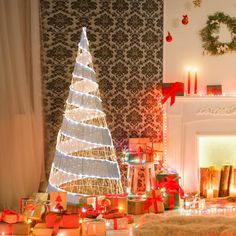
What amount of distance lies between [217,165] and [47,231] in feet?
8.82

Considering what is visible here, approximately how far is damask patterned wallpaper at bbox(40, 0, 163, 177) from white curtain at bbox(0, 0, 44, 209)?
0.19 m

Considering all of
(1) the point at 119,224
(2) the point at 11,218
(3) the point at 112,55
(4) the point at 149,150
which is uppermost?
(3) the point at 112,55

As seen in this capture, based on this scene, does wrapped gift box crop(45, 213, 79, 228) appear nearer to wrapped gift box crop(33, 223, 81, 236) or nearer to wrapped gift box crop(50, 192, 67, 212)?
wrapped gift box crop(33, 223, 81, 236)

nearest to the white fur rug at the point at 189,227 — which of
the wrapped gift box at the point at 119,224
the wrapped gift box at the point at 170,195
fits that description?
the wrapped gift box at the point at 119,224

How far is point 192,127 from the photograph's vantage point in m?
5.25

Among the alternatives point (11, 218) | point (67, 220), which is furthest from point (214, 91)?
point (11, 218)

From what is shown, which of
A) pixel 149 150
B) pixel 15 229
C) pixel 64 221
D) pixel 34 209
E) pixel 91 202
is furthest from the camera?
pixel 149 150

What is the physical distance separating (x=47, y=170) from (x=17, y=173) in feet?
2.44

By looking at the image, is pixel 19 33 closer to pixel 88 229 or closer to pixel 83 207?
pixel 83 207

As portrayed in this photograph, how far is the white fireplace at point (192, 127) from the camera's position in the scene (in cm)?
521

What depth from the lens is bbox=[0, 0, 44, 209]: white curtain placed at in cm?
445

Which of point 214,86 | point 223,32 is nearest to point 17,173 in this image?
point 214,86

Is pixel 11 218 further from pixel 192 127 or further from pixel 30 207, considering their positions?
pixel 192 127

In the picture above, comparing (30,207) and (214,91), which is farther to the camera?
(214,91)
